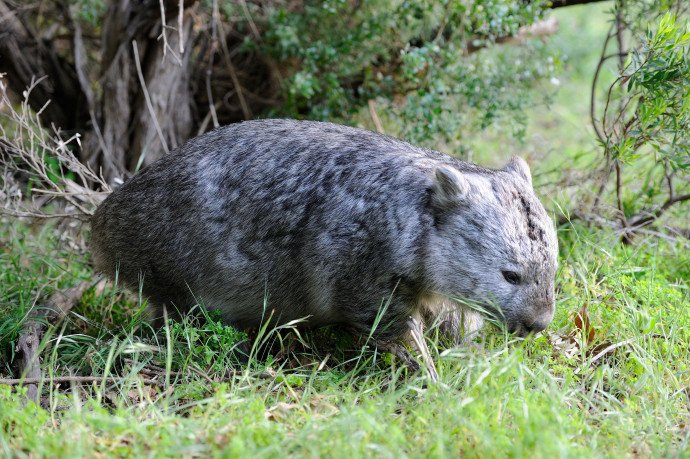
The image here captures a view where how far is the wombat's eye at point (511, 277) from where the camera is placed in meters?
3.71

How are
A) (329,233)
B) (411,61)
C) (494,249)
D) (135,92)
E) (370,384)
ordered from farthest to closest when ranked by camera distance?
(135,92)
(411,61)
(329,233)
(370,384)
(494,249)

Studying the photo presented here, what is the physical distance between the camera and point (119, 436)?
116 inches

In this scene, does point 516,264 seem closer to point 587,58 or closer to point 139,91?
point 139,91

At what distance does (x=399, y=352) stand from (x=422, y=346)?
262 millimetres

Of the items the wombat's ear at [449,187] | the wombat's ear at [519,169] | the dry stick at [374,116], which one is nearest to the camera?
the wombat's ear at [449,187]

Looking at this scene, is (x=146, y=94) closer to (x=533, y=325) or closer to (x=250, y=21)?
(x=250, y=21)

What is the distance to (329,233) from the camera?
4078mm

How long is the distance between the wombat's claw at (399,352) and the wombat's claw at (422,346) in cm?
11

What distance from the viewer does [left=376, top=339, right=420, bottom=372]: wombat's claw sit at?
3.89 m

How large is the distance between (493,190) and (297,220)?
113 centimetres

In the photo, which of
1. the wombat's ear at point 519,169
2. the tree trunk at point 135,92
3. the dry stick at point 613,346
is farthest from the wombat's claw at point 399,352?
the tree trunk at point 135,92

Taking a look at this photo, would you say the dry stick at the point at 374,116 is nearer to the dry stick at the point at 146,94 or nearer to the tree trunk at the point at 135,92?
the tree trunk at the point at 135,92

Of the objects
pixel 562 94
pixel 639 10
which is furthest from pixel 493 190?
pixel 562 94

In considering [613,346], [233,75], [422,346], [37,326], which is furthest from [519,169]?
[233,75]
